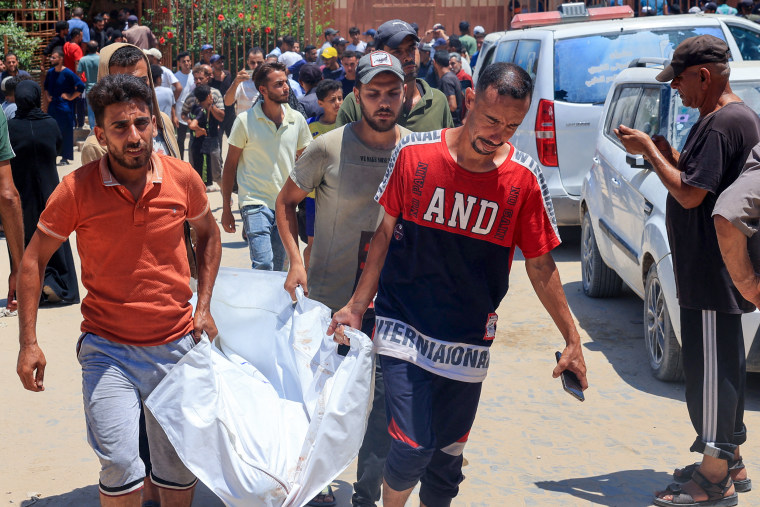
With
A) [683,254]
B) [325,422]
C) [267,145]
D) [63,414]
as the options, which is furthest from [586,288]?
[325,422]

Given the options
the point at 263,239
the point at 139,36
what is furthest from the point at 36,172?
the point at 139,36

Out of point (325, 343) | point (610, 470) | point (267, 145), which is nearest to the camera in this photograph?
point (325, 343)

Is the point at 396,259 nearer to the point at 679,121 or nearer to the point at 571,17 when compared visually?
the point at 679,121

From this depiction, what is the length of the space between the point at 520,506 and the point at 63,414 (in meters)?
2.72

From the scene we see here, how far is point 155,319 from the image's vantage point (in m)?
3.65

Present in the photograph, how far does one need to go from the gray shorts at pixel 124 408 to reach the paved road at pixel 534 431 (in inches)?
33.7

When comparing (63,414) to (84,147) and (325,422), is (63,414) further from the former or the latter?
(325,422)

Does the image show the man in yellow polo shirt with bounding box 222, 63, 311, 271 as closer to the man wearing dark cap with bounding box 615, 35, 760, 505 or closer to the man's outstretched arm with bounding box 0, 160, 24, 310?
the man's outstretched arm with bounding box 0, 160, 24, 310

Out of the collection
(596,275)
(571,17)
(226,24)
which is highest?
(571,17)

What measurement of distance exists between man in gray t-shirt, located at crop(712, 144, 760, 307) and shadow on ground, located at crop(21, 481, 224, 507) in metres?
1.97

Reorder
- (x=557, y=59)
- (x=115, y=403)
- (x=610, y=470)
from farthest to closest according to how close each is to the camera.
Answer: (x=557, y=59) → (x=610, y=470) → (x=115, y=403)

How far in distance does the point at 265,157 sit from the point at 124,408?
3485 mm

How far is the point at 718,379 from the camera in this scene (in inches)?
175

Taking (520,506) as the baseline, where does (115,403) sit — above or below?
above
